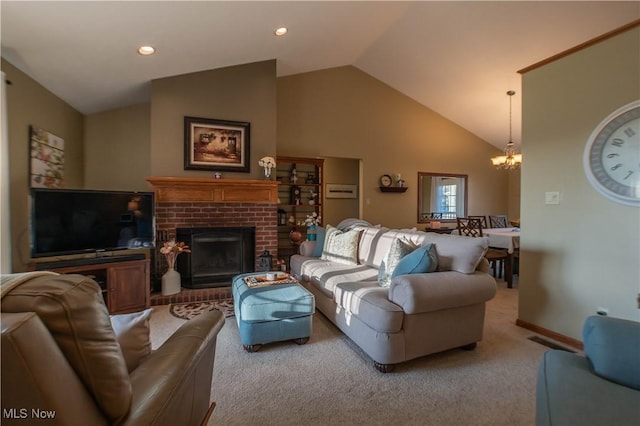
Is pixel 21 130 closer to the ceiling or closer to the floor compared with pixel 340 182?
closer to the ceiling

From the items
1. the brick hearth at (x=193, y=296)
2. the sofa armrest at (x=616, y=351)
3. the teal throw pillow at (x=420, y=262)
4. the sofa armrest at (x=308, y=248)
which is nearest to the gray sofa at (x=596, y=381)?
the sofa armrest at (x=616, y=351)

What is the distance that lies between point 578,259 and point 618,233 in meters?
0.35

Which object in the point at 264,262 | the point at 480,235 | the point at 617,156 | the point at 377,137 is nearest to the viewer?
the point at 617,156

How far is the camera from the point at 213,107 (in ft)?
13.1

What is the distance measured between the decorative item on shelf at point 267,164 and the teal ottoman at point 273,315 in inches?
83.0

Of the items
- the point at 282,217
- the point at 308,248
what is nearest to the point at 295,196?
the point at 282,217

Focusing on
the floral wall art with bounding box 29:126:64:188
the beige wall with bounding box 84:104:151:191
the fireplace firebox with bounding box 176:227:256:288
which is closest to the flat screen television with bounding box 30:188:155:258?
the floral wall art with bounding box 29:126:64:188

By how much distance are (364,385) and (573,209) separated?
7.53 feet

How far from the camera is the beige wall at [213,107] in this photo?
3.77m

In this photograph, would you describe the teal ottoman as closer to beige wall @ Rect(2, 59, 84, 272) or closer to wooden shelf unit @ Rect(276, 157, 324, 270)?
beige wall @ Rect(2, 59, 84, 272)

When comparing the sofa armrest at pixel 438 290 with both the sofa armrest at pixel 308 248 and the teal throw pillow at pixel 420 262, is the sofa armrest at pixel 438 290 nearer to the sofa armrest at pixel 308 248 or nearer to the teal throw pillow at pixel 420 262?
the teal throw pillow at pixel 420 262

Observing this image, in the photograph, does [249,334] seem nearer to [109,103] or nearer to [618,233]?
[618,233]

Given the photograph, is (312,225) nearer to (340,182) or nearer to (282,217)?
(282,217)

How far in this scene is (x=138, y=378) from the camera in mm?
920
